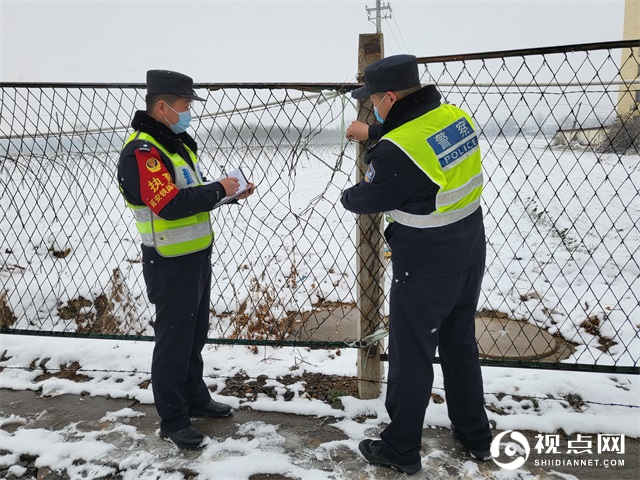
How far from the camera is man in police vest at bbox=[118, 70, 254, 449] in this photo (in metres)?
2.04

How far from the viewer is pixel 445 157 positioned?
1825 millimetres

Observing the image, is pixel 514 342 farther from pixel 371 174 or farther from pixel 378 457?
pixel 371 174

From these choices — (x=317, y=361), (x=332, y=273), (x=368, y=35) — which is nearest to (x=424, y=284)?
(x=368, y=35)

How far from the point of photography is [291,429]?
2486 millimetres

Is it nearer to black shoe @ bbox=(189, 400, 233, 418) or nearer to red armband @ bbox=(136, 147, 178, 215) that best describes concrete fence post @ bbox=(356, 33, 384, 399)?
black shoe @ bbox=(189, 400, 233, 418)

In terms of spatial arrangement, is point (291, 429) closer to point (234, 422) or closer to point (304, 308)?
point (234, 422)

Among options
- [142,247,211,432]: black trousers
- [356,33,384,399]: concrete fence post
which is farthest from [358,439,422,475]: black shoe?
[142,247,211,432]: black trousers

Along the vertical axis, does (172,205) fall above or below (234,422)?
above

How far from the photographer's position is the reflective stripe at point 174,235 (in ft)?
7.03

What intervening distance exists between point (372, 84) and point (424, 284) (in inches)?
35.5

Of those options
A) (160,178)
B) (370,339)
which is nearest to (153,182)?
(160,178)

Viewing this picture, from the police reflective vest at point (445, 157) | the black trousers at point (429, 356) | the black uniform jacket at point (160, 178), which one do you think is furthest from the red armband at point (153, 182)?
the black trousers at point (429, 356)

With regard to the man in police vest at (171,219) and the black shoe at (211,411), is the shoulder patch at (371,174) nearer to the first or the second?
the man in police vest at (171,219)

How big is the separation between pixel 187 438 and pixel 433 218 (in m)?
1.67
